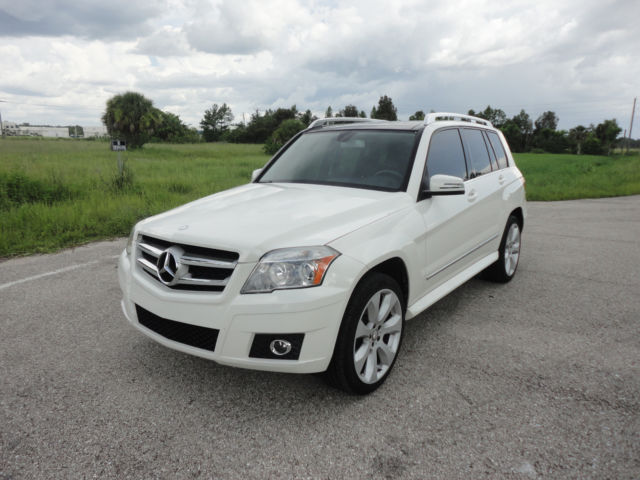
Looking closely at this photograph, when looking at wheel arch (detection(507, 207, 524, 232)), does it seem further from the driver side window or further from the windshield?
the windshield

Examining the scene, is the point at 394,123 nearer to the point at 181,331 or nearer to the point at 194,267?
the point at 194,267

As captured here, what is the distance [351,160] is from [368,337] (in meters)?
1.59

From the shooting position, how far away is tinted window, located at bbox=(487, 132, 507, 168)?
4812mm

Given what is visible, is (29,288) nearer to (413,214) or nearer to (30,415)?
(30,415)

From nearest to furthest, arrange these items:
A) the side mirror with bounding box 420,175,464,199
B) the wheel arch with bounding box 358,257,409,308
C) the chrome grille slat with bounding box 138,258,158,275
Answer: the chrome grille slat with bounding box 138,258,158,275 < the wheel arch with bounding box 358,257,409,308 < the side mirror with bounding box 420,175,464,199

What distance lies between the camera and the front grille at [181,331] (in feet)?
7.86

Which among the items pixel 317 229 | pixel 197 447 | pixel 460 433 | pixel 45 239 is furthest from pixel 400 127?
pixel 45 239

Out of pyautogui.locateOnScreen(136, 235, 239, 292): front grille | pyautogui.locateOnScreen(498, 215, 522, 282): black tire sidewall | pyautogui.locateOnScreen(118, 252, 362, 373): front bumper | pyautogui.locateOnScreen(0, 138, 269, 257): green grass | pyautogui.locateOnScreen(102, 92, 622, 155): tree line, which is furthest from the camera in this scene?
pyautogui.locateOnScreen(102, 92, 622, 155): tree line

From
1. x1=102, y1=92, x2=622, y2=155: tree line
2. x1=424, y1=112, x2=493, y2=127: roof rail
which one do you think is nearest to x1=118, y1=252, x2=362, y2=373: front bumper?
x1=424, y1=112, x2=493, y2=127: roof rail

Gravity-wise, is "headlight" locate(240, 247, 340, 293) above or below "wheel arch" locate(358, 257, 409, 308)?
above

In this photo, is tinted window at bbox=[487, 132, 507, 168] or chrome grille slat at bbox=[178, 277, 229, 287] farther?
tinted window at bbox=[487, 132, 507, 168]

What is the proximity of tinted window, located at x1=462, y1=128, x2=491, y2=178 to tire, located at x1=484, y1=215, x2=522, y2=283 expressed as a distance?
707 mm

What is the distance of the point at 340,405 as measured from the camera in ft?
8.54

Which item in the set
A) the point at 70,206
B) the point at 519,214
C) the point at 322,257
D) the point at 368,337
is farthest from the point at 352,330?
the point at 70,206
